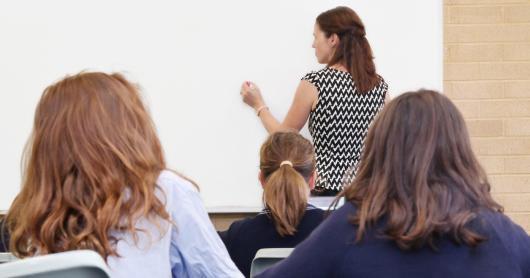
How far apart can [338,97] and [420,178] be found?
2194 mm

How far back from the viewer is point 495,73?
453 cm

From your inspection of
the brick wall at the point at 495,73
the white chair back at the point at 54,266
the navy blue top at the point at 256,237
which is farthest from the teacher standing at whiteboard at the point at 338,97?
the white chair back at the point at 54,266

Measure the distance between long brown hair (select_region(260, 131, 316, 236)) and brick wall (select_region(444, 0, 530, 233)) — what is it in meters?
1.32

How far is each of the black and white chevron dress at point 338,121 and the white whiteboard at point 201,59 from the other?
0.70 ft

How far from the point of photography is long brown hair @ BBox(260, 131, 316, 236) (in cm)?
309

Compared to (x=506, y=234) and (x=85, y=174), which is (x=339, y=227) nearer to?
(x=506, y=234)

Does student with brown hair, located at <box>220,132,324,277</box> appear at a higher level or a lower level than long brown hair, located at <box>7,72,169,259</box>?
A: lower

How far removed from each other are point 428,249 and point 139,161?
0.62 metres

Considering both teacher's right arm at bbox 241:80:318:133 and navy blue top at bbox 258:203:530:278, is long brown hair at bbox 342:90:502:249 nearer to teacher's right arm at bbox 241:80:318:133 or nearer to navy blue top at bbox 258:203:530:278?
navy blue top at bbox 258:203:530:278

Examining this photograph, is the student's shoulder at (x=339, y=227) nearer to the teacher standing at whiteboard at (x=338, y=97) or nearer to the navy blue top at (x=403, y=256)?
the navy blue top at (x=403, y=256)

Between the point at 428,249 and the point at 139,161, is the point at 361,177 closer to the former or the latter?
the point at 428,249

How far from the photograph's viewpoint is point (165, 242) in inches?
81.6

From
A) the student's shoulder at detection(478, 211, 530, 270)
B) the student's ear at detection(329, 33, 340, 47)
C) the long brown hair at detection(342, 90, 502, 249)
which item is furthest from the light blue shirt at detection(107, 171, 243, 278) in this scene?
the student's ear at detection(329, 33, 340, 47)

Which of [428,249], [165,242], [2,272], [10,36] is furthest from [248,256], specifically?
[10,36]
